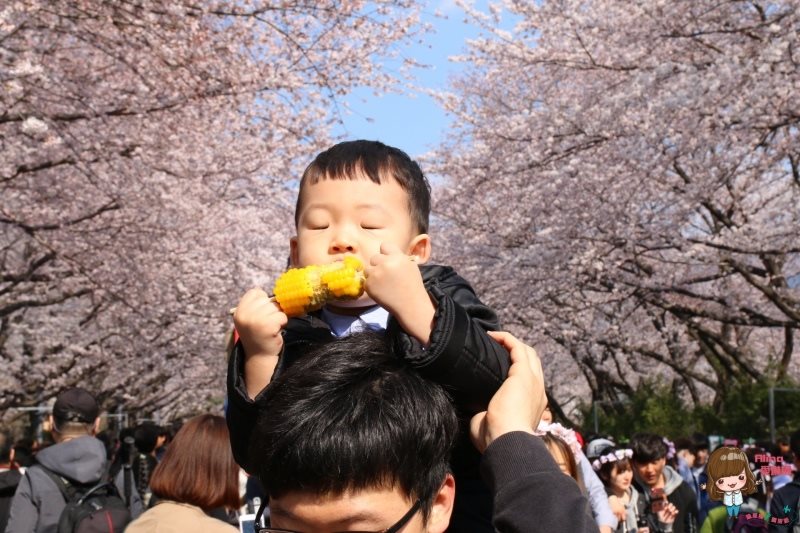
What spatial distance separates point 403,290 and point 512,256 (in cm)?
1518

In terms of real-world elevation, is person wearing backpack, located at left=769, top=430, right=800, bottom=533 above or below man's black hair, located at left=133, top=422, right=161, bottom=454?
below

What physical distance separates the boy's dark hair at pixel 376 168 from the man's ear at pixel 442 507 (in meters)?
0.72

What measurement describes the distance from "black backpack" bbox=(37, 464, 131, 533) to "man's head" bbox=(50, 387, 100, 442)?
380 mm

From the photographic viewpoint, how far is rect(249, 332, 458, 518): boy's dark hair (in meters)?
1.62

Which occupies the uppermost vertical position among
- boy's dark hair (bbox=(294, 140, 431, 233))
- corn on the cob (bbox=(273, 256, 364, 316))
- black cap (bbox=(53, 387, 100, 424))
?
boy's dark hair (bbox=(294, 140, 431, 233))

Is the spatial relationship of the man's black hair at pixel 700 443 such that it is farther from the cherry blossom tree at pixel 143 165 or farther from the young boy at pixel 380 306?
the young boy at pixel 380 306

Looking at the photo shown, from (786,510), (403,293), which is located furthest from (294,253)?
(786,510)

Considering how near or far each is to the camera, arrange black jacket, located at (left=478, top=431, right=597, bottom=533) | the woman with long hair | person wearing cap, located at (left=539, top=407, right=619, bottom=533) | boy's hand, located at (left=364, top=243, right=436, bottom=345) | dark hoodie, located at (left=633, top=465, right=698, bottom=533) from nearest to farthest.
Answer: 1. black jacket, located at (left=478, top=431, right=597, bottom=533)
2. boy's hand, located at (left=364, top=243, right=436, bottom=345)
3. the woman with long hair
4. person wearing cap, located at (left=539, top=407, right=619, bottom=533)
5. dark hoodie, located at (left=633, top=465, right=698, bottom=533)

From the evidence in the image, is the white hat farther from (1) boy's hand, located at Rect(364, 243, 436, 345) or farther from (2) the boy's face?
(1) boy's hand, located at Rect(364, 243, 436, 345)

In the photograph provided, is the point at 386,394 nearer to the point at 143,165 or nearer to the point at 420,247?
the point at 420,247

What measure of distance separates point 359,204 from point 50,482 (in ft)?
12.5

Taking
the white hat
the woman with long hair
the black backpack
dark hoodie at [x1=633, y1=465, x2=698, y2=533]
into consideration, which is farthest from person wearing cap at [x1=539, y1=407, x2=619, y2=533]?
the black backpack

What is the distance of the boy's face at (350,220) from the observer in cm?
218

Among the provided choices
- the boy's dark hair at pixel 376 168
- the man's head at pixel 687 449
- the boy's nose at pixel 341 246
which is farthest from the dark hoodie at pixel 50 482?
the man's head at pixel 687 449
